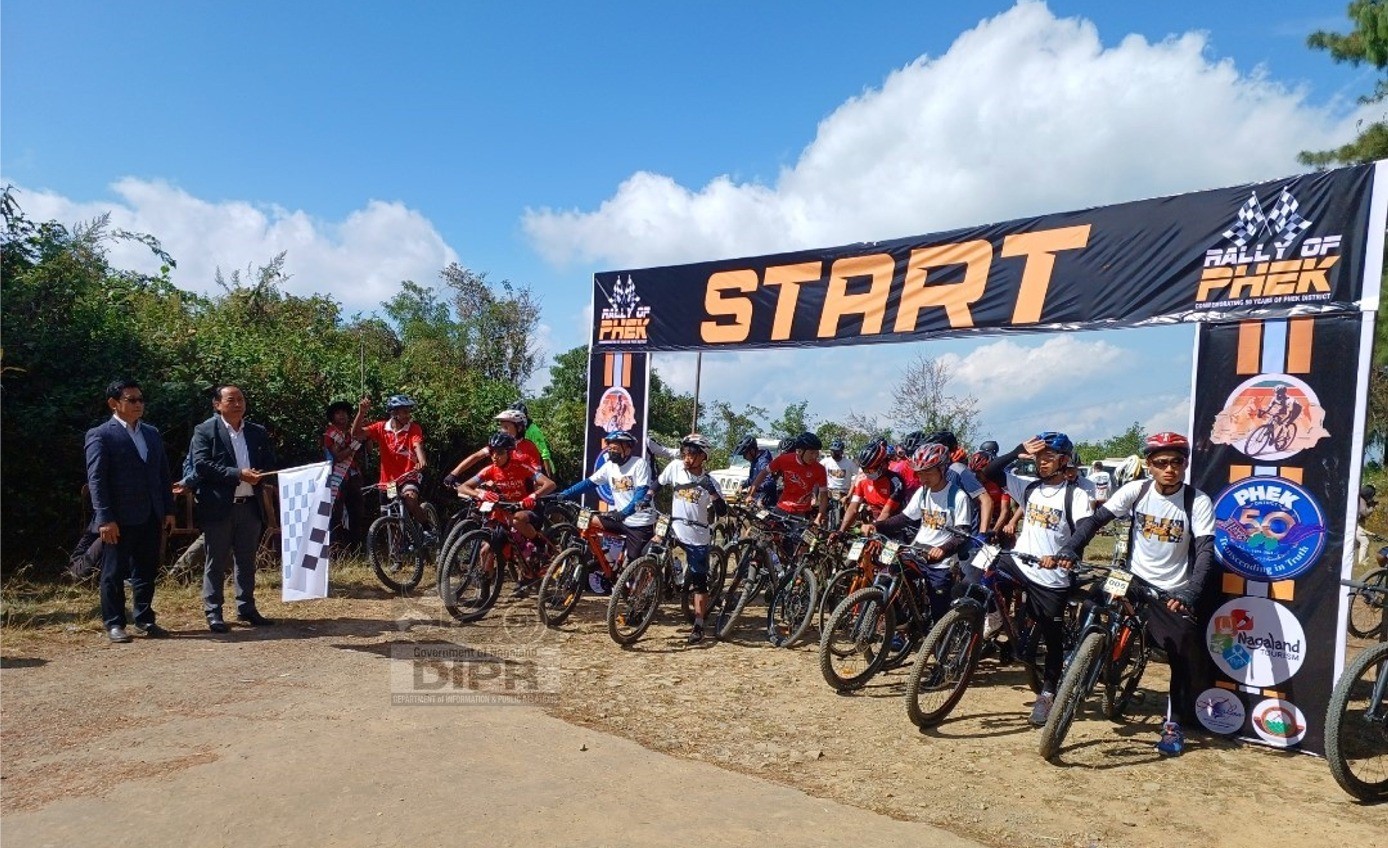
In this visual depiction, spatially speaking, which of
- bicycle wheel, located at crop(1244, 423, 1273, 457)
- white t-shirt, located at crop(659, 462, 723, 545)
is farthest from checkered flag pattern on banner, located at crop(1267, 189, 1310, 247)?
white t-shirt, located at crop(659, 462, 723, 545)

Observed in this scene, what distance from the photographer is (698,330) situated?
9.44m

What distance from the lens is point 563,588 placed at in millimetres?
7633

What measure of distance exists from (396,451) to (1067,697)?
280 inches

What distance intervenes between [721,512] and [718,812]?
14.6ft

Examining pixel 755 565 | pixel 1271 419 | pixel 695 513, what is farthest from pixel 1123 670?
pixel 695 513

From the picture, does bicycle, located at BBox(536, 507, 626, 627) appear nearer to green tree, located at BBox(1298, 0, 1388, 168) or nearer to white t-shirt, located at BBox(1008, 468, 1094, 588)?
white t-shirt, located at BBox(1008, 468, 1094, 588)

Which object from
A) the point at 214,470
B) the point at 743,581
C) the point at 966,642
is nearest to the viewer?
the point at 966,642

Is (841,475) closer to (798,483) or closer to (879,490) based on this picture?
(798,483)

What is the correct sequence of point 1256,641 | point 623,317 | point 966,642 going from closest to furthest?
1. point 1256,641
2. point 966,642
3. point 623,317

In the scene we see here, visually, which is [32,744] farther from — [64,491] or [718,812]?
[64,491]

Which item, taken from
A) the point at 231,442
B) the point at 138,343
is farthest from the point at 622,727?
the point at 138,343

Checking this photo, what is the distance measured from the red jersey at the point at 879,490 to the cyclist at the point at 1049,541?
187 centimetres

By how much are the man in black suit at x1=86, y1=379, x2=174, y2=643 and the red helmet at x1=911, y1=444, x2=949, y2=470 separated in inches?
Answer: 229

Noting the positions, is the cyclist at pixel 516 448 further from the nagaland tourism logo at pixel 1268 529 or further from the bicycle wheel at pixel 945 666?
the nagaland tourism logo at pixel 1268 529
